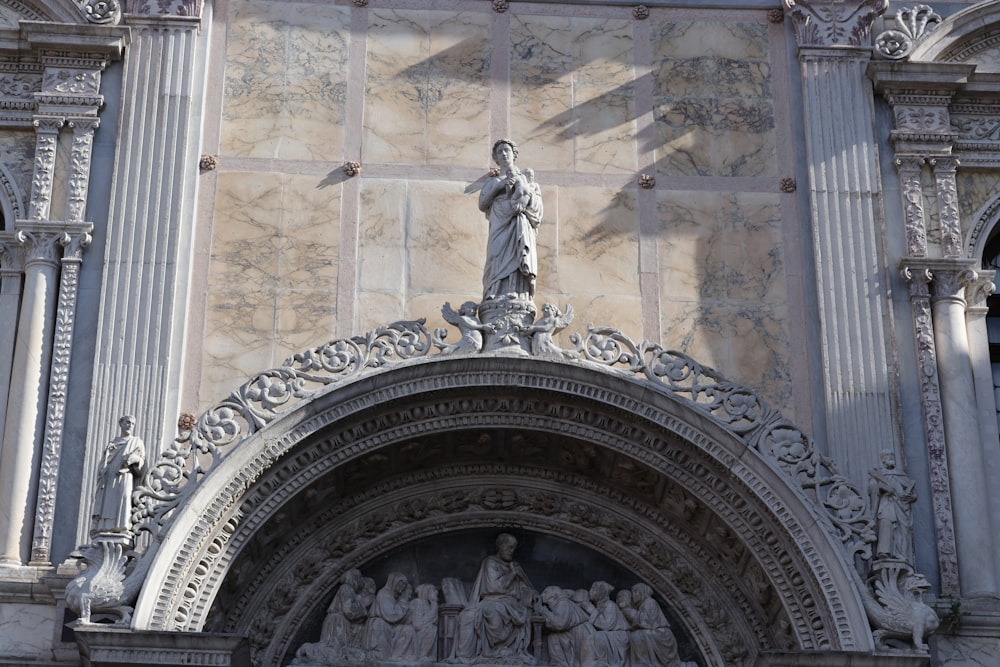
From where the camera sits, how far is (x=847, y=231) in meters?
18.6

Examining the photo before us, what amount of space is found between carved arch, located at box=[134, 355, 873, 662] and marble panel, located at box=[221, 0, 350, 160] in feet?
11.0

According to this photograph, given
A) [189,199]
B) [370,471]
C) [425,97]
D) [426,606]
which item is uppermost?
[425,97]

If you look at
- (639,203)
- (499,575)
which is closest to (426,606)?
(499,575)

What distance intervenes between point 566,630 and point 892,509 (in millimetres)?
3074

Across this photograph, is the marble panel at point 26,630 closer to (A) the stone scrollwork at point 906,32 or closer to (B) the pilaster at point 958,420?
(B) the pilaster at point 958,420

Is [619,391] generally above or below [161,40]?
below

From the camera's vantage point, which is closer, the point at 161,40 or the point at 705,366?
the point at 705,366

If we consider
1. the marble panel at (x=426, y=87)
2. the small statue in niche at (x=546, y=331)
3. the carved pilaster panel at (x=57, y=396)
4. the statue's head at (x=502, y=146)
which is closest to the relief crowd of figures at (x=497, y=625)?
the small statue in niche at (x=546, y=331)

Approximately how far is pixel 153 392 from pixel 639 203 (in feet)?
16.5

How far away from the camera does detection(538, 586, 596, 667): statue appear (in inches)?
666

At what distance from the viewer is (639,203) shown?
18.8 m

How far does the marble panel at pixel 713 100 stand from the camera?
19109 millimetres

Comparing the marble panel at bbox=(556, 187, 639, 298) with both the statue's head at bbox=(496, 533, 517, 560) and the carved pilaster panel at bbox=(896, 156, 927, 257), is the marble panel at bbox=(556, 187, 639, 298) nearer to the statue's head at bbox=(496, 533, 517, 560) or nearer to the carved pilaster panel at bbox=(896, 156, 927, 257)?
the statue's head at bbox=(496, 533, 517, 560)

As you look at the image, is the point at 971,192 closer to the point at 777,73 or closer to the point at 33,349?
the point at 777,73
